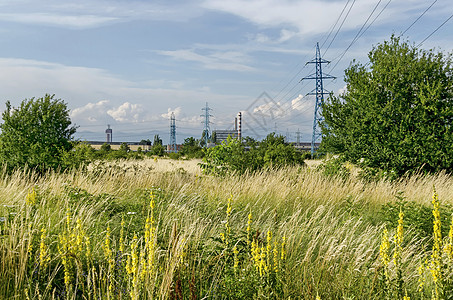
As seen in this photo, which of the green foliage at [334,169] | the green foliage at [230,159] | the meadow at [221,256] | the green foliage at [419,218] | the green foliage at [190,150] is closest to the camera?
the meadow at [221,256]

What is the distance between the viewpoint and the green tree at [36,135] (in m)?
12.1

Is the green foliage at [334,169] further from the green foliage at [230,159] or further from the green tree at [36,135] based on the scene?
the green tree at [36,135]

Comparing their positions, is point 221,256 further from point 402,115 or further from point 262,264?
point 402,115

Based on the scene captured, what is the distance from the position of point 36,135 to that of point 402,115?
12137 mm

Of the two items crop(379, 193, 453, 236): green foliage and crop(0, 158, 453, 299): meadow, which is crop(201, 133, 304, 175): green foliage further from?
crop(379, 193, 453, 236): green foliage

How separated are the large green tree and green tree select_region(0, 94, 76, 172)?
32.0ft

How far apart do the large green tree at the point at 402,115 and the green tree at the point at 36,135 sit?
384 inches

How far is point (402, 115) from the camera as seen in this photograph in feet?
44.4

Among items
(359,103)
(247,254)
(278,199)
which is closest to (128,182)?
(278,199)

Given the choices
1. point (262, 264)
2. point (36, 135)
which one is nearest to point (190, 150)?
point (36, 135)

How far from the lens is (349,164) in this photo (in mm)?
15508

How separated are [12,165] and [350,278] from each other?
38.2 feet

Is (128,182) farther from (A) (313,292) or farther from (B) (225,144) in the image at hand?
(A) (313,292)

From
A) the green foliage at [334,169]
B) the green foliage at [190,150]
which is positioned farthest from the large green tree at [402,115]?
the green foliage at [190,150]
